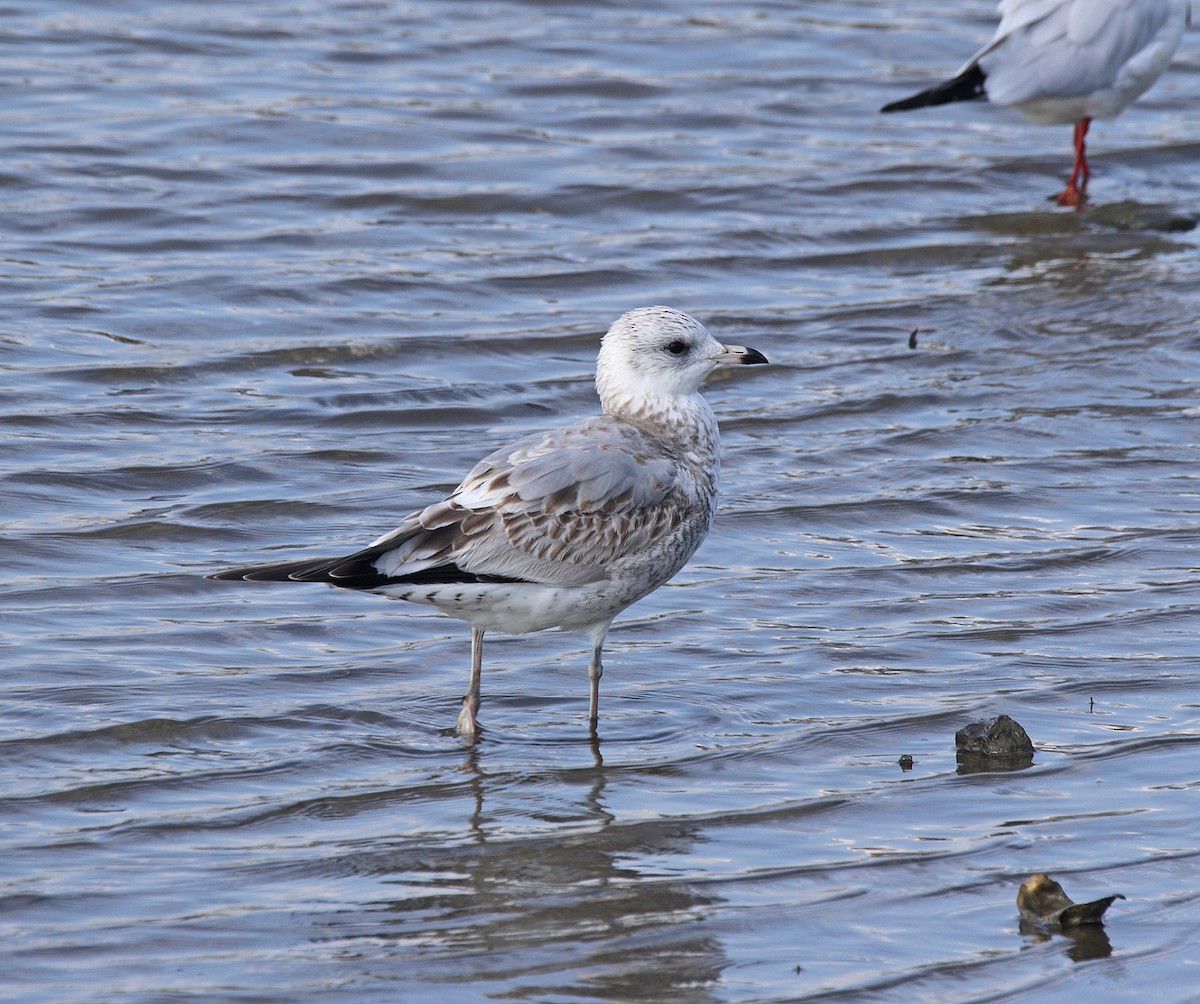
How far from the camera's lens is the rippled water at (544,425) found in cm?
488

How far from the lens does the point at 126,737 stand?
5.89 m

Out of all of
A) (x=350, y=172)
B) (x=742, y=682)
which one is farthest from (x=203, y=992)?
(x=350, y=172)

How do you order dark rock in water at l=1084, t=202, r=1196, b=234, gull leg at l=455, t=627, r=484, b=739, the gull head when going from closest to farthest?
gull leg at l=455, t=627, r=484, b=739, the gull head, dark rock in water at l=1084, t=202, r=1196, b=234

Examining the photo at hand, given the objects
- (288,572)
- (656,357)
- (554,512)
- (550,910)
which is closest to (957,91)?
(656,357)

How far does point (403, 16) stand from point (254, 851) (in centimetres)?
1248

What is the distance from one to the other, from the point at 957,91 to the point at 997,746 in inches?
358

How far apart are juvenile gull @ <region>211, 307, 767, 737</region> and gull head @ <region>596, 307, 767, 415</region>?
161 millimetres

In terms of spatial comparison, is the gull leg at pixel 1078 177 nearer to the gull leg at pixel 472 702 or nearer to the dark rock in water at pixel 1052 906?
the gull leg at pixel 472 702

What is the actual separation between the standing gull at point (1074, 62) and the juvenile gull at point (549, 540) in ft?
27.3

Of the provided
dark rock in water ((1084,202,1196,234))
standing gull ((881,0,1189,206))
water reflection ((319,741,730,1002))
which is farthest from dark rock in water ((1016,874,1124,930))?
standing gull ((881,0,1189,206))

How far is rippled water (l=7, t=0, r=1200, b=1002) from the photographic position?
16.0 feet

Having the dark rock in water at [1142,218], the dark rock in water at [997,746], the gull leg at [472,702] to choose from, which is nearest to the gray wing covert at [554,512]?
the gull leg at [472,702]

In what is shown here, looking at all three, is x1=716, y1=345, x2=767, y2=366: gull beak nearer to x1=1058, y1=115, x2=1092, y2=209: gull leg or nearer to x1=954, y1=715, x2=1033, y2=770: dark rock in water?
x1=954, y1=715, x2=1033, y2=770: dark rock in water

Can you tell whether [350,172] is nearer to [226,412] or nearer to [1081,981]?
[226,412]
